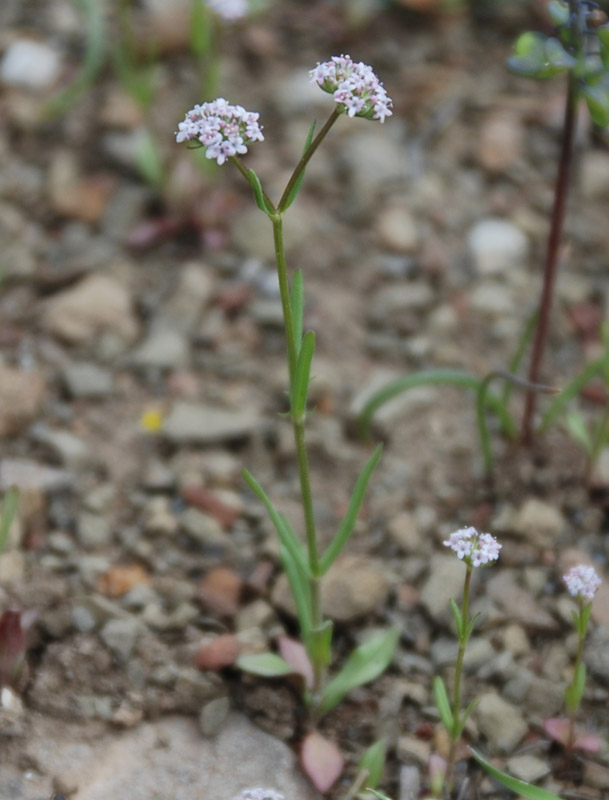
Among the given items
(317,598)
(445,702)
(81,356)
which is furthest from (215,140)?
(81,356)

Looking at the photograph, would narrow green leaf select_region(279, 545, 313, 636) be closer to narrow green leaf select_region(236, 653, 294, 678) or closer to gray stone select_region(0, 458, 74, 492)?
narrow green leaf select_region(236, 653, 294, 678)

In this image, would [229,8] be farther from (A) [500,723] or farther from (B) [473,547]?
(A) [500,723]

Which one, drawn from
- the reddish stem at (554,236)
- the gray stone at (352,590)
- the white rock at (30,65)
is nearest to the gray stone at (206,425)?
the gray stone at (352,590)

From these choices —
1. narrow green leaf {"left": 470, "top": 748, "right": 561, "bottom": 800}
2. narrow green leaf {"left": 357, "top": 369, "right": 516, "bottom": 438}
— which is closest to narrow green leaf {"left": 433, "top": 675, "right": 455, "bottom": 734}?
narrow green leaf {"left": 470, "top": 748, "right": 561, "bottom": 800}

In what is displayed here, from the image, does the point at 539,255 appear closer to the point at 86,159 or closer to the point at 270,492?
the point at 270,492

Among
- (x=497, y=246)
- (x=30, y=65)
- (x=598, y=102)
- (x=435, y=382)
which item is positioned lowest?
(x=435, y=382)

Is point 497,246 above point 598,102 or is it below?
above

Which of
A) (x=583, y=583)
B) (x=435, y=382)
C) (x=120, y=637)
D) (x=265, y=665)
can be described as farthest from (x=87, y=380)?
(x=583, y=583)

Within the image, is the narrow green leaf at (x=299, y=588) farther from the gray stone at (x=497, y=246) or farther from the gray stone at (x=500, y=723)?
the gray stone at (x=497, y=246)
